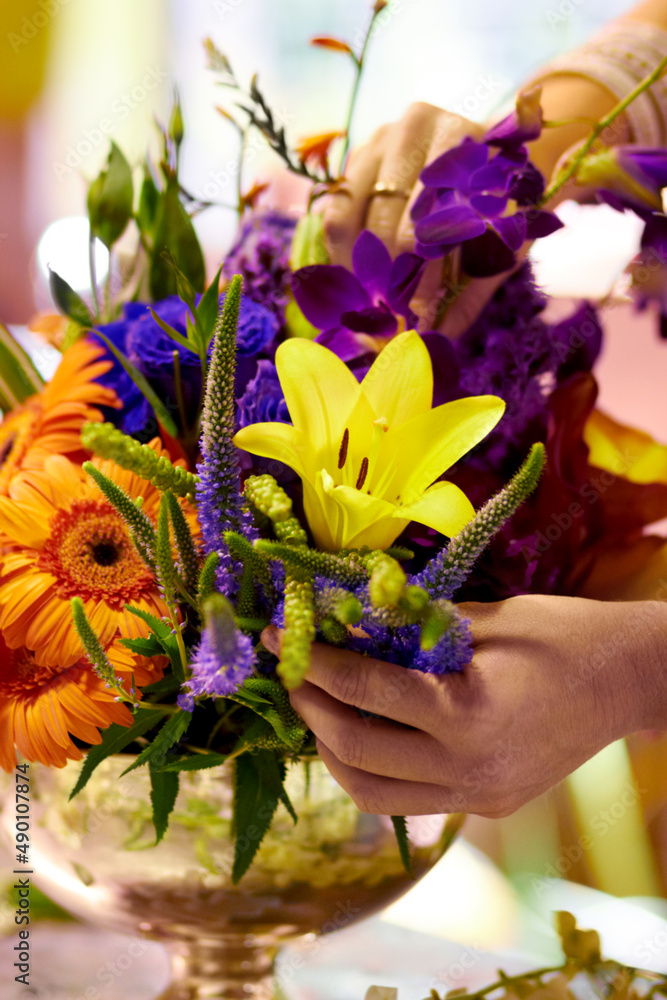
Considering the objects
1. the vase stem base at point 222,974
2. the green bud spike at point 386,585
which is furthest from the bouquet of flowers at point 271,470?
the vase stem base at point 222,974

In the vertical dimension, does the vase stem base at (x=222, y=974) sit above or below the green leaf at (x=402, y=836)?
below

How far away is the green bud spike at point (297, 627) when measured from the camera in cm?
21

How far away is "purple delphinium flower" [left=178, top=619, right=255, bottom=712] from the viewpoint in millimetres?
218

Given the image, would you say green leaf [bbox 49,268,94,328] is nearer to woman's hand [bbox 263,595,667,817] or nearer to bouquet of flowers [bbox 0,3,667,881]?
bouquet of flowers [bbox 0,3,667,881]

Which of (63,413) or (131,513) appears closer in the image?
(131,513)

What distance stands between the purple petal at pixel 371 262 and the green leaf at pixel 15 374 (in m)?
0.19

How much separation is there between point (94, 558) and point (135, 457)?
119 millimetres

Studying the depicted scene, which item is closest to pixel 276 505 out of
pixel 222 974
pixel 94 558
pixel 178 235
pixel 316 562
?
pixel 316 562

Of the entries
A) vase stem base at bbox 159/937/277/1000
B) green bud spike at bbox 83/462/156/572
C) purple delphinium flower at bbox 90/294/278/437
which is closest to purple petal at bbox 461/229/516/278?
purple delphinium flower at bbox 90/294/278/437

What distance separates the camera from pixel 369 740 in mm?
295

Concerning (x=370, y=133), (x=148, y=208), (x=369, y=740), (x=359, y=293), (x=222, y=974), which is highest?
(x=370, y=133)

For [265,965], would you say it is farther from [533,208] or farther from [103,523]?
[533,208]

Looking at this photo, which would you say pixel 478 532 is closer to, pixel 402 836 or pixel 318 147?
pixel 402 836

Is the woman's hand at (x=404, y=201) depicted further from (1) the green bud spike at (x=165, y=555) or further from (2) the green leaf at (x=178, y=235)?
(1) the green bud spike at (x=165, y=555)
